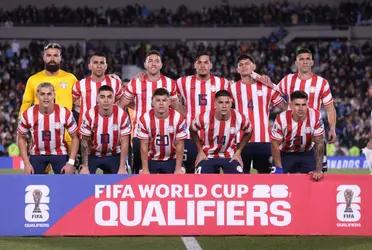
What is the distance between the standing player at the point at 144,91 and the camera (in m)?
8.96

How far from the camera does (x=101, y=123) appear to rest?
8562mm

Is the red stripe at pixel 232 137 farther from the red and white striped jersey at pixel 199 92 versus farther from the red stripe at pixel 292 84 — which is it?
the red stripe at pixel 292 84

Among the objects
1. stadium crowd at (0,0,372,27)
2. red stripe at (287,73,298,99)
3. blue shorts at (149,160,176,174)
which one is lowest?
blue shorts at (149,160,176,174)

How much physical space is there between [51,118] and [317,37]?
982 inches

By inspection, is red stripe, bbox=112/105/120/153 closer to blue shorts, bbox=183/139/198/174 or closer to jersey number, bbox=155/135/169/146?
jersey number, bbox=155/135/169/146

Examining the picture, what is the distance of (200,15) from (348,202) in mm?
25668

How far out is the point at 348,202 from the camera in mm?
7809

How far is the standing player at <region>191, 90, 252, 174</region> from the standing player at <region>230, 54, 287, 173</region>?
510mm

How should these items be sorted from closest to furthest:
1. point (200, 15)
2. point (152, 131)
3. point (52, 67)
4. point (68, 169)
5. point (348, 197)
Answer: point (348, 197), point (68, 169), point (152, 131), point (52, 67), point (200, 15)

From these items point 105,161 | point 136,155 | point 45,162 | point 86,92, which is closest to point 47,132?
point 45,162

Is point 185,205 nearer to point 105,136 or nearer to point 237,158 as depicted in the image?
point 237,158

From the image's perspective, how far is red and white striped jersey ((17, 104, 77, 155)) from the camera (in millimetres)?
8414

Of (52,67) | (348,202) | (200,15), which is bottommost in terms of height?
(348,202)

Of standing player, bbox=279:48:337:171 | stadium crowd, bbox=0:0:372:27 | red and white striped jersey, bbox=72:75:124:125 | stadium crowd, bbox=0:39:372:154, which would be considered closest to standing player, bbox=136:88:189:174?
red and white striped jersey, bbox=72:75:124:125
